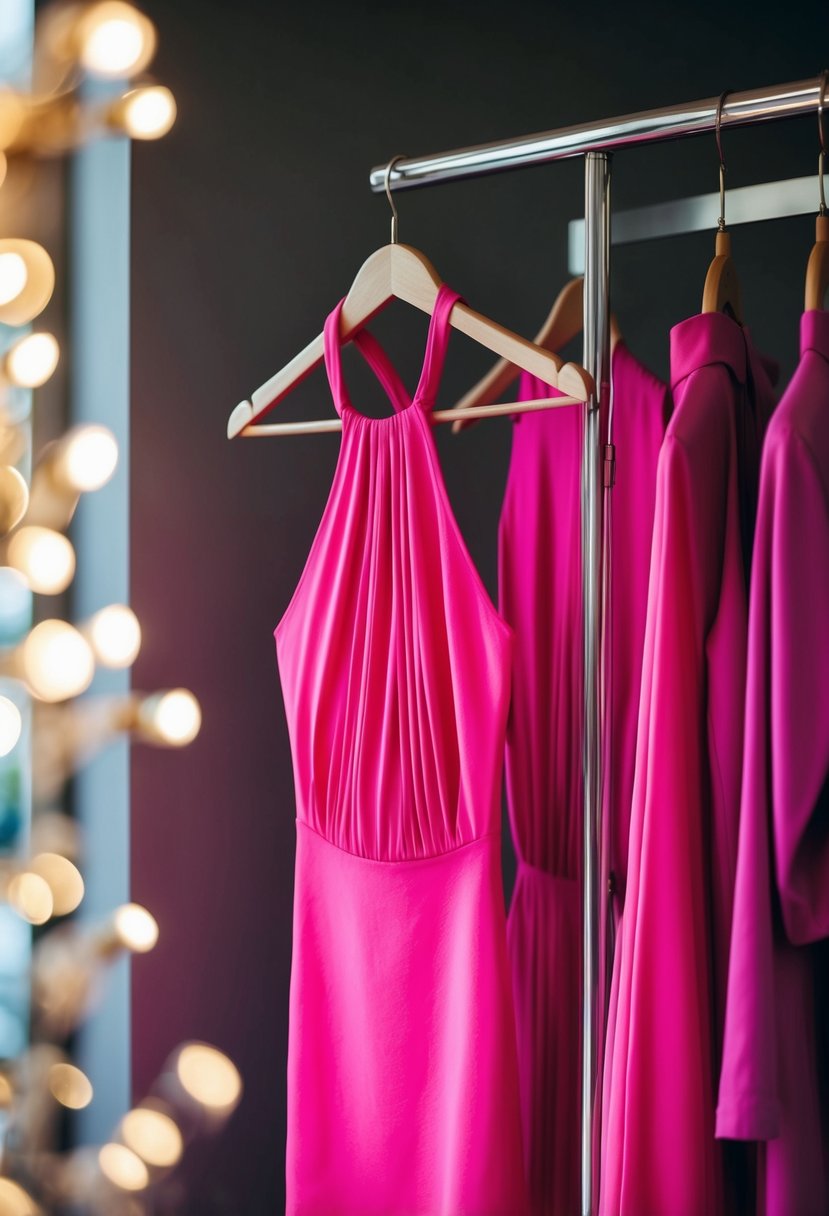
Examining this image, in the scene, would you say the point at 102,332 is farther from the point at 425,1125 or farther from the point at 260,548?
the point at 425,1125

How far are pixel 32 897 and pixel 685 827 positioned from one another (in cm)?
64

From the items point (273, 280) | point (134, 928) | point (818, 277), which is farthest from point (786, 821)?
point (273, 280)

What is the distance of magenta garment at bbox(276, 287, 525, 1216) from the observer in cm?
106

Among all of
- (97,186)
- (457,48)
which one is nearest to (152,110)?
(97,186)

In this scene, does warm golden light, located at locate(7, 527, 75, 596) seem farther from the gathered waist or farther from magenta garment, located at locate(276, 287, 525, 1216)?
the gathered waist

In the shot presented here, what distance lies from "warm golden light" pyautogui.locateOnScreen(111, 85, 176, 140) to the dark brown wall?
314 millimetres

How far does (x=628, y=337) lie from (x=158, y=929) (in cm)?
109

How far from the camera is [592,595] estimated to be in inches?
42.6

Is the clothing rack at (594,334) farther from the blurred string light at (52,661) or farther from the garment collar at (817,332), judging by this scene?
the blurred string light at (52,661)

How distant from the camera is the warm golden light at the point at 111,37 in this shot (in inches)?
42.7

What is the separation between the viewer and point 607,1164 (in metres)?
0.98

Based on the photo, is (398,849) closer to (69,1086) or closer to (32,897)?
(32,897)

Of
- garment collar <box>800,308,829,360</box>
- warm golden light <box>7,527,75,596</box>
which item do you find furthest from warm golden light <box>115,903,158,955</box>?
garment collar <box>800,308,829,360</box>

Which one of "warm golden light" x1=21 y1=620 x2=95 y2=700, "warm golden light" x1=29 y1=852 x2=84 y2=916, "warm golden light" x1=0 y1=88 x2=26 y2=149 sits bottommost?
"warm golden light" x1=29 y1=852 x2=84 y2=916
